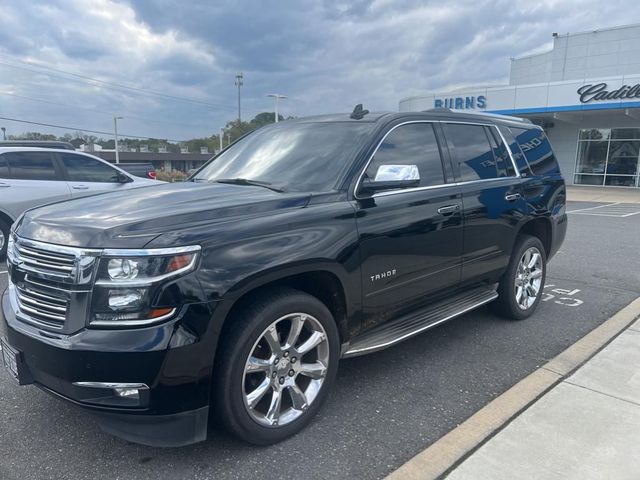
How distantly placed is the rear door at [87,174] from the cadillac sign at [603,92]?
2154cm

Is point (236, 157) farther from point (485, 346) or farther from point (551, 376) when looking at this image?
point (551, 376)

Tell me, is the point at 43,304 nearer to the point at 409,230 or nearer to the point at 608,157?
the point at 409,230

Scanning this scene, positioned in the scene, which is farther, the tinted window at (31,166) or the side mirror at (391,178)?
the tinted window at (31,166)

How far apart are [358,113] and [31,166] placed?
22.4 feet

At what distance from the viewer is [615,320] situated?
191 inches

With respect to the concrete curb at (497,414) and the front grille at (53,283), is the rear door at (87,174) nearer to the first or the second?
the front grille at (53,283)

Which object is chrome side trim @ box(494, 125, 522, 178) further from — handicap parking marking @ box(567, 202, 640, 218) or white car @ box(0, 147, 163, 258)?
handicap parking marking @ box(567, 202, 640, 218)

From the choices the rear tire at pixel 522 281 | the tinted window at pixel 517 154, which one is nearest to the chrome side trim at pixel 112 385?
the rear tire at pixel 522 281

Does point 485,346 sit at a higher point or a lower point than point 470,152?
lower

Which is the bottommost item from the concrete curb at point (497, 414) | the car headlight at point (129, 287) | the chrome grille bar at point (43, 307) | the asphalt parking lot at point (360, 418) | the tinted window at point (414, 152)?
the asphalt parking lot at point (360, 418)

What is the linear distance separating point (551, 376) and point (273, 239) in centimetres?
242

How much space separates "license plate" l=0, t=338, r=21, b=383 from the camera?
264 centimetres

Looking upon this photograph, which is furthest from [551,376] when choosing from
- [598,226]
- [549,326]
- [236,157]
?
[598,226]

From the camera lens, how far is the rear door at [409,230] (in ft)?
10.7
